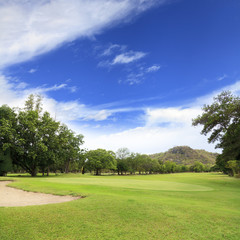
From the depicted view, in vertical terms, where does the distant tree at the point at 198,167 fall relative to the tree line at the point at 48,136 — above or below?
below

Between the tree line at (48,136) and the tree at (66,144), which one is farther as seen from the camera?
the tree at (66,144)

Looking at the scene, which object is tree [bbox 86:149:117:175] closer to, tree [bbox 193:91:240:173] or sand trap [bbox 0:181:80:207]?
Answer: tree [bbox 193:91:240:173]

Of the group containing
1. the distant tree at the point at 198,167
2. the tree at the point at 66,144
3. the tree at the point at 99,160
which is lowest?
the distant tree at the point at 198,167

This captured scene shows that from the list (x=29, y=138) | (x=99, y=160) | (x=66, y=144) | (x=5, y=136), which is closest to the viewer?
(x=5, y=136)

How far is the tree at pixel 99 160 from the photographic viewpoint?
257 ft

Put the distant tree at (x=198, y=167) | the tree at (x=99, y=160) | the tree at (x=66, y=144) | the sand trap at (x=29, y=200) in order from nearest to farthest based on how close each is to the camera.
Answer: the sand trap at (x=29, y=200)
the tree at (x=66, y=144)
the tree at (x=99, y=160)
the distant tree at (x=198, y=167)

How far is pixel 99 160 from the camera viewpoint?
80.2 meters

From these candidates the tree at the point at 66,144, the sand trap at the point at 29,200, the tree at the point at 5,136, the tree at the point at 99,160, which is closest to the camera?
the sand trap at the point at 29,200

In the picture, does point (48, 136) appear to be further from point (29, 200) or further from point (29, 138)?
point (29, 200)

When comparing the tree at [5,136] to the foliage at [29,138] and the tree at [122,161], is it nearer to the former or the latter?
the foliage at [29,138]

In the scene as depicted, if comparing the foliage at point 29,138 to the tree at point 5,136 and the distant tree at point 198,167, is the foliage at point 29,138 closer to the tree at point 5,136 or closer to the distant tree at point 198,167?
the tree at point 5,136

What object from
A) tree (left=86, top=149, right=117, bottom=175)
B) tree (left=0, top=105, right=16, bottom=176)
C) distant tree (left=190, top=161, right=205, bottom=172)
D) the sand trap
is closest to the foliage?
tree (left=0, top=105, right=16, bottom=176)

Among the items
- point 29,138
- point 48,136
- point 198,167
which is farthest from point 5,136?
point 198,167

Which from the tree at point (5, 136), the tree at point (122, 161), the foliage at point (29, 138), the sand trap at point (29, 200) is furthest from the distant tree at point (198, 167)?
the sand trap at point (29, 200)
